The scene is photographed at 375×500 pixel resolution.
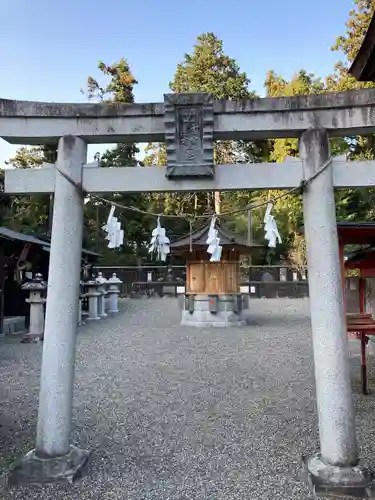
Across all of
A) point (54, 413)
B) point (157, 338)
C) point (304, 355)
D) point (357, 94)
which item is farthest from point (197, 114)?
point (157, 338)

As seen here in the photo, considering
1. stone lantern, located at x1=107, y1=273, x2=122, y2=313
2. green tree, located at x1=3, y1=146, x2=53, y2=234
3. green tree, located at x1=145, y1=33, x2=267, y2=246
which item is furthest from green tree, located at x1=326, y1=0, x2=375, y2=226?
green tree, located at x1=3, y1=146, x2=53, y2=234

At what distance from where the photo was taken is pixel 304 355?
28.7 ft

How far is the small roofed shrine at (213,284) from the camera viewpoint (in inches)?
564

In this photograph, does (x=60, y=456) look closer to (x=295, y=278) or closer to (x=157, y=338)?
(x=157, y=338)

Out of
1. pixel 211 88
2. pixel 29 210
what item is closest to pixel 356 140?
pixel 211 88

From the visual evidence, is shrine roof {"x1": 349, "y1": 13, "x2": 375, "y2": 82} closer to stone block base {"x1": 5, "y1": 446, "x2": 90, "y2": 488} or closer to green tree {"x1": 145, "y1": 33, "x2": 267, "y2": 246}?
stone block base {"x1": 5, "y1": 446, "x2": 90, "y2": 488}

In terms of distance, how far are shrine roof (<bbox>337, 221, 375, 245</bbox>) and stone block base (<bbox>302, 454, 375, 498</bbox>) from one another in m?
3.47

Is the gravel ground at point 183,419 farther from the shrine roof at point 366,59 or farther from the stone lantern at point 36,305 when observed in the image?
the shrine roof at point 366,59

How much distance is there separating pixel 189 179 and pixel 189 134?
1.37 ft

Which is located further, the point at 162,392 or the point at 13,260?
the point at 13,260

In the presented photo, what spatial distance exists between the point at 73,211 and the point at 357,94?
2.75 metres

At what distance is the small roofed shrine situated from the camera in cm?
1433

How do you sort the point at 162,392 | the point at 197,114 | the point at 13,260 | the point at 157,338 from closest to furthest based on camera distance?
the point at 197,114
the point at 162,392
the point at 157,338
the point at 13,260

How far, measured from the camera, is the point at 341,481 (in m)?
3.09
